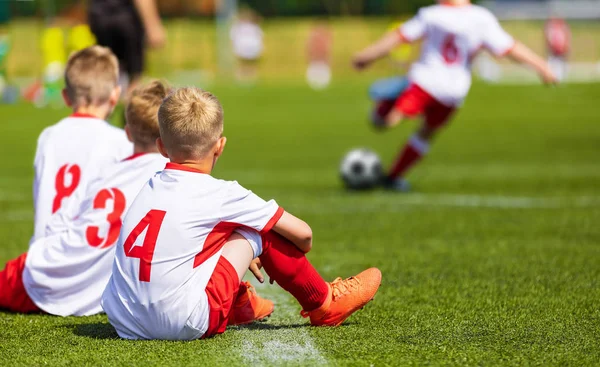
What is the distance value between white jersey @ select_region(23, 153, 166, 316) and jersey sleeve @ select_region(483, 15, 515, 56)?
495cm

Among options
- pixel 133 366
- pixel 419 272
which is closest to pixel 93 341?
pixel 133 366

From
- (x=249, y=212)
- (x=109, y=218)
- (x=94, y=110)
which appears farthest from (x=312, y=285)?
(x=94, y=110)

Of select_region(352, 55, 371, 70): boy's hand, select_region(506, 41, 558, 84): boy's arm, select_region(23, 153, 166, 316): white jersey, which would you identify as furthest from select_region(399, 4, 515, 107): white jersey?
select_region(23, 153, 166, 316): white jersey

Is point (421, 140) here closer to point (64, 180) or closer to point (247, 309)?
point (64, 180)

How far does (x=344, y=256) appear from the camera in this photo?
5863 millimetres

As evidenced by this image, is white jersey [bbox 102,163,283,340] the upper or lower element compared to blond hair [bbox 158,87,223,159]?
lower

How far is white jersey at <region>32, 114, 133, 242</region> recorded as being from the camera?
462cm

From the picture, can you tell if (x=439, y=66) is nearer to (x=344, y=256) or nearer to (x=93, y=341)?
(x=344, y=256)

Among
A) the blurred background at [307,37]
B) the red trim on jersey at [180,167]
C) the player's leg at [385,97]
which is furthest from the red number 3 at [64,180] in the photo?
the blurred background at [307,37]

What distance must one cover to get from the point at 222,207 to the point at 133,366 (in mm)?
681

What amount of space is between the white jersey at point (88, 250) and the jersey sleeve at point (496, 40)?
16.2 feet

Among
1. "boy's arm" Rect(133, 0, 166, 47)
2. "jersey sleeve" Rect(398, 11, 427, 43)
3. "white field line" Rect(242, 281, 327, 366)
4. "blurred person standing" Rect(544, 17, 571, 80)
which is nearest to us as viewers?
"white field line" Rect(242, 281, 327, 366)

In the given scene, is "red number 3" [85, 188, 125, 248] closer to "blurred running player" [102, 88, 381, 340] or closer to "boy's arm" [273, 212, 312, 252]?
"blurred running player" [102, 88, 381, 340]

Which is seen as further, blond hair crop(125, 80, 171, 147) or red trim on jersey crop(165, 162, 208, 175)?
blond hair crop(125, 80, 171, 147)
